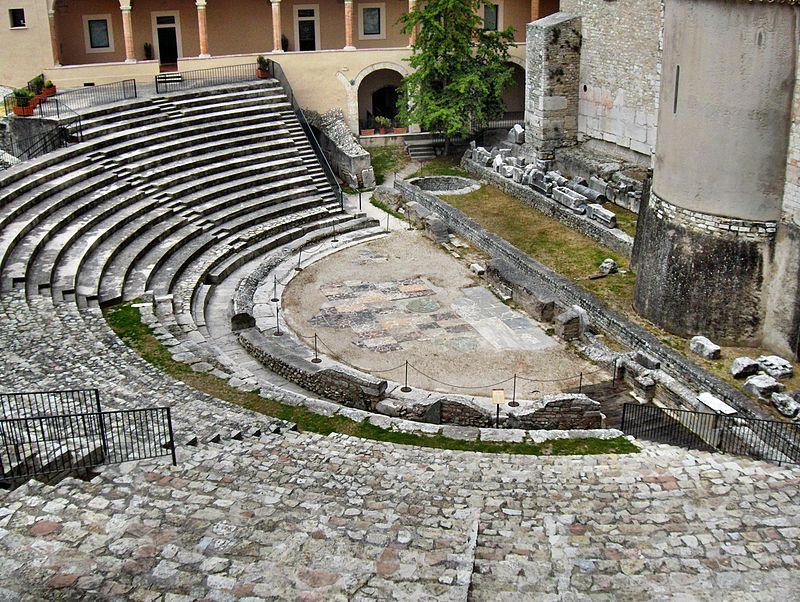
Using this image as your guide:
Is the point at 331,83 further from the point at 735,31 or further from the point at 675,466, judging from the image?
the point at 675,466

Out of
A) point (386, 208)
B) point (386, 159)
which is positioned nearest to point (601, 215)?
point (386, 208)

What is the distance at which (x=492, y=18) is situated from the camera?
117 ft

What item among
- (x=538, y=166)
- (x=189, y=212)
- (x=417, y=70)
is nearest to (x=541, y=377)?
(x=189, y=212)

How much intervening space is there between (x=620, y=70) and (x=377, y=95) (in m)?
11.1

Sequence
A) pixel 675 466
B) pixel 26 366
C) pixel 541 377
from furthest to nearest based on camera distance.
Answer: pixel 541 377 → pixel 26 366 → pixel 675 466

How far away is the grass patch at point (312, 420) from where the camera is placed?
1409 centimetres

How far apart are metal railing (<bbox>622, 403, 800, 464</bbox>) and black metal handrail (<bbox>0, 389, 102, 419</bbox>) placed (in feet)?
27.0

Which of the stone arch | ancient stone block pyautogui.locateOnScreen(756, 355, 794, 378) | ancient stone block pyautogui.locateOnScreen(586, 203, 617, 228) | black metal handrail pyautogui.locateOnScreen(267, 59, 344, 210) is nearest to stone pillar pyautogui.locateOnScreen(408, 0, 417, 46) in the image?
the stone arch

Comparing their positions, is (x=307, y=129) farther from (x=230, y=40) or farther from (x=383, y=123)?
(x=230, y=40)

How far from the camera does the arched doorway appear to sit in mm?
36250

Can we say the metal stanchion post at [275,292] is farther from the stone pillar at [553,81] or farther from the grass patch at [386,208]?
the stone pillar at [553,81]

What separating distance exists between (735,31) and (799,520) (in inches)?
379

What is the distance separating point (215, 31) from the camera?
34.1 metres

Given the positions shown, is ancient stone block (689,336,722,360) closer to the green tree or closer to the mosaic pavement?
the mosaic pavement
